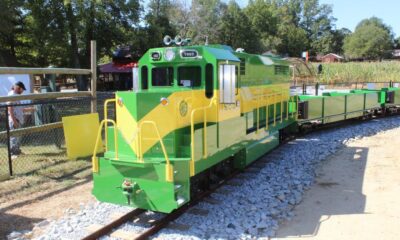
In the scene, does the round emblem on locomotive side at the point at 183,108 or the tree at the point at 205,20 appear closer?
the round emblem on locomotive side at the point at 183,108

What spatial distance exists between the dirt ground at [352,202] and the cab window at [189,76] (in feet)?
9.80

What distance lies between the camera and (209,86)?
22.8ft

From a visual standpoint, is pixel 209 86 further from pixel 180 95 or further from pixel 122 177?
pixel 122 177

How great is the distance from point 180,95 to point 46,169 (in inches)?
180

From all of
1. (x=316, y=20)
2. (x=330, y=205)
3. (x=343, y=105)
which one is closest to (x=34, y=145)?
(x=330, y=205)

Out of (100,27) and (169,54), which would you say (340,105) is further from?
(100,27)

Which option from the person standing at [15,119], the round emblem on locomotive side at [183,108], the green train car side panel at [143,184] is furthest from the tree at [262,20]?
the green train car side panel at [143,184]

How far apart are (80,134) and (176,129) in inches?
→ 179

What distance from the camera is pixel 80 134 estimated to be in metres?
9.77

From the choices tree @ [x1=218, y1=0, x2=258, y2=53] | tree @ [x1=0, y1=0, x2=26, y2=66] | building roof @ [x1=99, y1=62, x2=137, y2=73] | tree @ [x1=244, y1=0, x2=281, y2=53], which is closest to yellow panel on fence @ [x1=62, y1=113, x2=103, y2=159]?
tree @ [x1=0, y1=0, x2=26, y2=66]

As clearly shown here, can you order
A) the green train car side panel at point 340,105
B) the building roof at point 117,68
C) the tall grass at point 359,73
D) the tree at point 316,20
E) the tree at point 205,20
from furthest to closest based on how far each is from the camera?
the tree at point 316,20 → the tree at point 205,20 → the tall grass at point 359,73 → the building roof at point 117,68 → the green train car side panel at point 340,105

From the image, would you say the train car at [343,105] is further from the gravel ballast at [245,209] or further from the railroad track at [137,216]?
the railroad track at [137,216]

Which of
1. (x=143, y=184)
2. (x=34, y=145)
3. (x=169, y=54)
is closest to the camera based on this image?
(x=143, y=184)

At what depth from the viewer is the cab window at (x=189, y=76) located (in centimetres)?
699
